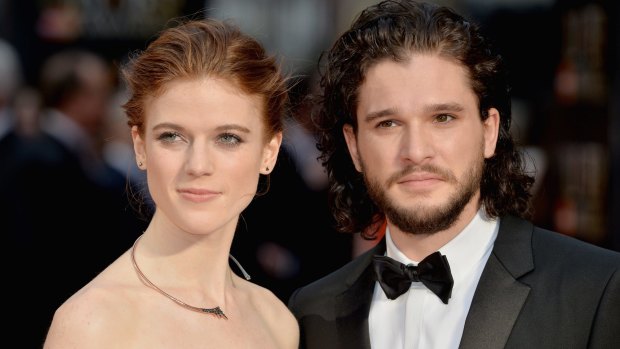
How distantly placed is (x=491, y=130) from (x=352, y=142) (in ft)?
1.66

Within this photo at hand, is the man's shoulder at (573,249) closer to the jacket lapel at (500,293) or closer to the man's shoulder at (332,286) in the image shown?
the jacket lapel at (500,293)

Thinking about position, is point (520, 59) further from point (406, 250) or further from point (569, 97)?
point (406, 250)

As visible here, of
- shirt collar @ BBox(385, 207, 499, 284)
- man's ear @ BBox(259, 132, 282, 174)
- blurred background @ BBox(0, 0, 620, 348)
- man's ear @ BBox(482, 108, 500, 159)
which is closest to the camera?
man's ear @ BBox(259, 132, 282, 174)

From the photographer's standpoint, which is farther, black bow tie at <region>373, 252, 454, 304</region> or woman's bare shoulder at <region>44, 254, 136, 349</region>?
black bow tie at <region>373, 252, 454, 304</region>

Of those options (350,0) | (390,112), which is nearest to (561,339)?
(390,112)

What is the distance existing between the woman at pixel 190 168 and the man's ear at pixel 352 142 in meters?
0.47

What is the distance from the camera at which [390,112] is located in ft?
11.7

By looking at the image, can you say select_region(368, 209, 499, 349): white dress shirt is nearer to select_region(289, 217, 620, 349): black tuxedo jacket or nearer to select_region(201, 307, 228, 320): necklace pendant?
select_region(289, 217, 620, 349): black tuxedo jacket

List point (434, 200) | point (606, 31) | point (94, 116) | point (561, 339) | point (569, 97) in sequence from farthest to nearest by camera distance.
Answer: point (94, 116) → point (569, 97) → point (606, 31) → point (434, 200) → point (561, 339)

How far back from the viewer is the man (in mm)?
3322

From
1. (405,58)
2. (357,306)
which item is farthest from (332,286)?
(405,58)

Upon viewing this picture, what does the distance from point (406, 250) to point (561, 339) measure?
690mm

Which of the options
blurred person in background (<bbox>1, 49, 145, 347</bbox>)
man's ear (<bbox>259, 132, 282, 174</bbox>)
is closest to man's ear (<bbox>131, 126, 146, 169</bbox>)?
man's ear (<bbox>259, 132, 282, 174</bbox>)

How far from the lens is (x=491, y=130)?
379cm
